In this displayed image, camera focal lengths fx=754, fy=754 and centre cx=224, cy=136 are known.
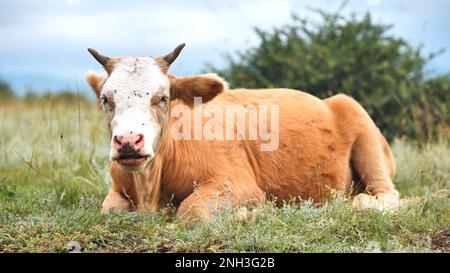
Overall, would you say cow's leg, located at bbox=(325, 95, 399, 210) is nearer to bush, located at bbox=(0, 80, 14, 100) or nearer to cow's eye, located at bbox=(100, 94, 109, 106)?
cow's eye, located at bbox=(100, 94, 109, 106)

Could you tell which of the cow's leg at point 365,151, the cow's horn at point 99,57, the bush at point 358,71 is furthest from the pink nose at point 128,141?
the bush at point 358,71

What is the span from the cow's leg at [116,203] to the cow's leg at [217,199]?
0.57 metres

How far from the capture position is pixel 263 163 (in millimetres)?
8055

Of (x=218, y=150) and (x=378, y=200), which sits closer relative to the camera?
(x=218, y=150)

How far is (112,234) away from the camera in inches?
237

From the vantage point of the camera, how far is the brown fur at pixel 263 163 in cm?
723

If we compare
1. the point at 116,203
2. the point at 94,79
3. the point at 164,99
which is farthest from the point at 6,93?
the point at 164,99

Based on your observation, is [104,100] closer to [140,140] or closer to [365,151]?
[140,140]

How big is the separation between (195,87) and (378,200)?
2.41 m

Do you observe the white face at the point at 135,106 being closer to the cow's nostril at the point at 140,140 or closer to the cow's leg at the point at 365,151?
the cow's nostril at the point at 140,140

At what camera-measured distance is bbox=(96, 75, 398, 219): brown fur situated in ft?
23.7

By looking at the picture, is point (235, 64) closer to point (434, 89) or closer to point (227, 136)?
point (434, 89)

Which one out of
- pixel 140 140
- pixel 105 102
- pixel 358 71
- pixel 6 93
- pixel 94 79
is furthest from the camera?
pixel 6 93
